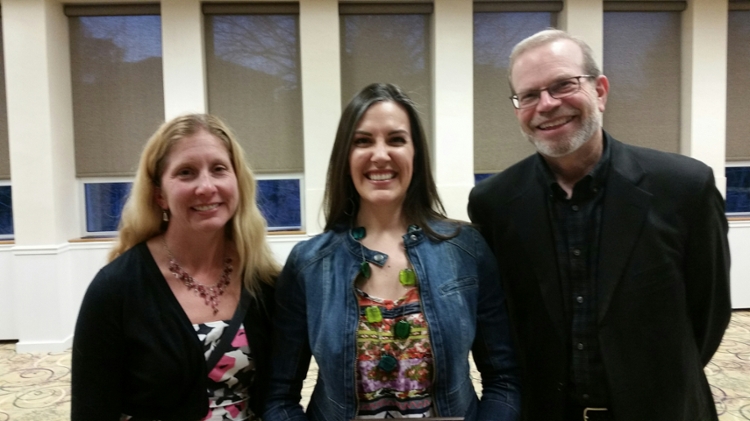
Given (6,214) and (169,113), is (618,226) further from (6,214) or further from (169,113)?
(6,214)

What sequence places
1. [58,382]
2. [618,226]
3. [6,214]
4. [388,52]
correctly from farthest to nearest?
[6,214], [388,52], [58,382], [618,226]

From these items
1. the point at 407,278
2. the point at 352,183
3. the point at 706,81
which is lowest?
the point at 407,278

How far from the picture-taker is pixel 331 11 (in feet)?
14.0

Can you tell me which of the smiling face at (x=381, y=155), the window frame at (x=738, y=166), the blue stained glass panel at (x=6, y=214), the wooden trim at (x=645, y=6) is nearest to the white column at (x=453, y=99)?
the wooden trim at (x=645, y=6)

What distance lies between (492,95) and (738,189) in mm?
2953

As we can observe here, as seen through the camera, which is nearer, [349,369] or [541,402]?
[349,369]

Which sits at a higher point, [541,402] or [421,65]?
[421,65]

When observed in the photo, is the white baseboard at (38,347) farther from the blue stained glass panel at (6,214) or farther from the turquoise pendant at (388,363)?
the turquoise pendant at (388,363)

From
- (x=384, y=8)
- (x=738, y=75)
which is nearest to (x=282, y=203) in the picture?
(x=384, y=8)

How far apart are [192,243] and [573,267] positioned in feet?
3.69

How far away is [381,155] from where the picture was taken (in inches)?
49.0

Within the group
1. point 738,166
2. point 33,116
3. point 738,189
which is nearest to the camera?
point 33,116

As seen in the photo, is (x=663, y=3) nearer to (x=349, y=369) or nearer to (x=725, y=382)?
(x=725, y=382)

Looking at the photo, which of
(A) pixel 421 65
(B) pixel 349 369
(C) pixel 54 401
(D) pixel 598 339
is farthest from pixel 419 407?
(A) pixel 421 65
